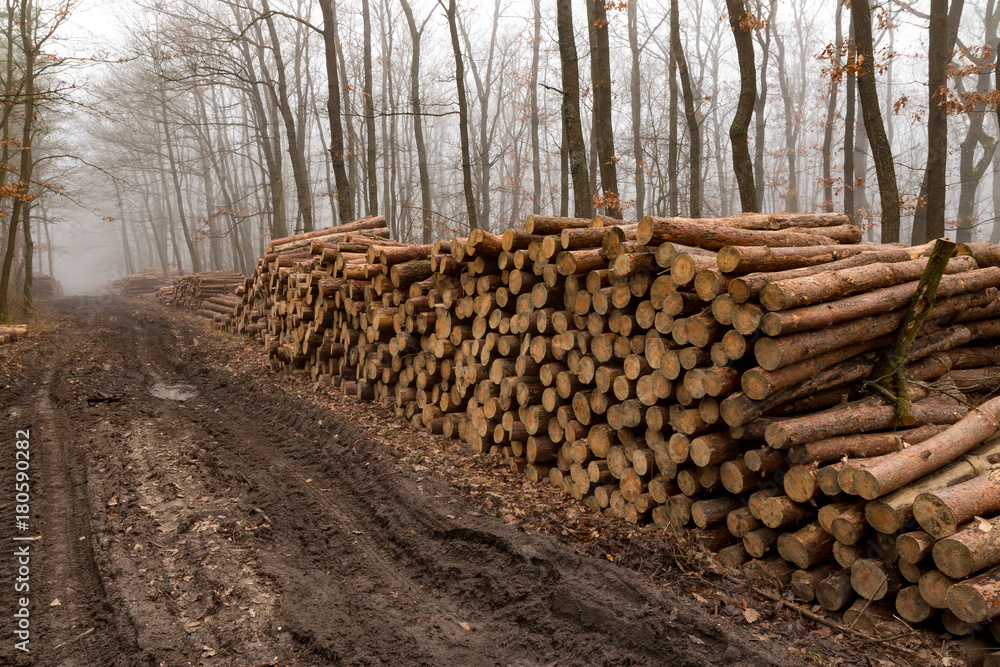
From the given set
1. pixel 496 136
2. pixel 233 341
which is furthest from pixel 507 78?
Result: pixel 233 341

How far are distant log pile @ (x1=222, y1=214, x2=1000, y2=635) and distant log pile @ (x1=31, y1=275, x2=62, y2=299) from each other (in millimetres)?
34191

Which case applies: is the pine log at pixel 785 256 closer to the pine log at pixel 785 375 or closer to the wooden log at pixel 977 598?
the pine log at pixel 785 375

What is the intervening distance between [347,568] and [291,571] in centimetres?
42

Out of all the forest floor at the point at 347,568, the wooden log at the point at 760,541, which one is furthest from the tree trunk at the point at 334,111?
the wooden log at the point at 760,541

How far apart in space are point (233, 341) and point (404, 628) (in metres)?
11.6

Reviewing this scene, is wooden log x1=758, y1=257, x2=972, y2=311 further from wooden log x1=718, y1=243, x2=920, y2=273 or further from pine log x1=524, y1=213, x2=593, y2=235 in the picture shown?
pine log x1=524, y1=213, x2=593, y2=235

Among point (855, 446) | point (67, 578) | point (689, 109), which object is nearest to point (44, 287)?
point (689, 109)

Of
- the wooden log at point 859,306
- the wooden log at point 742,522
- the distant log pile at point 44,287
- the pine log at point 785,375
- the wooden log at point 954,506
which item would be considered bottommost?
the wooden log at point 742,522

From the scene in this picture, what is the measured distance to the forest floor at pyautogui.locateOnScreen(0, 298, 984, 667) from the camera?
339 centimetres

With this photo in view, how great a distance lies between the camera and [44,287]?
31.7 m

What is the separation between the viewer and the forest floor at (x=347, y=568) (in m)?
3.39

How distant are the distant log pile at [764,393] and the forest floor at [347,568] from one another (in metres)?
0.36

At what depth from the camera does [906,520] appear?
3287 mm

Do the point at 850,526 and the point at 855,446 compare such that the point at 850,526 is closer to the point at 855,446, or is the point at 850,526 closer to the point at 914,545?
the point at 914,545
